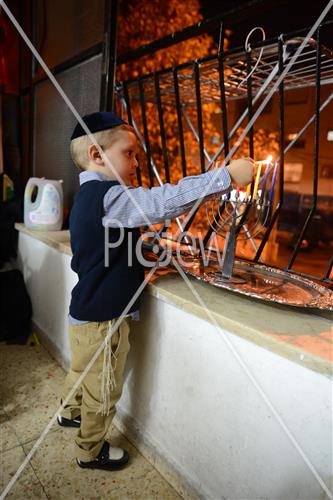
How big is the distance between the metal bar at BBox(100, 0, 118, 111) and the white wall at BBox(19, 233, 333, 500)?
113 cm

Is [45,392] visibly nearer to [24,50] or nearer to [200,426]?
[200,426]

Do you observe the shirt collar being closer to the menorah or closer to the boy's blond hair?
the boy's blond hair

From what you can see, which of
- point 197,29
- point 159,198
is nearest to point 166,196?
point 159,198

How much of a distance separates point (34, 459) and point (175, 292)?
2.86 feet

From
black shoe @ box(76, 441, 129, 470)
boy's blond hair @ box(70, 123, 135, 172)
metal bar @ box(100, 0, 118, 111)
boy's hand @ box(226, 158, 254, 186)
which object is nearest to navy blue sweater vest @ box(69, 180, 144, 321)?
boy's blond hair @ box(70, 123, 135, 172)

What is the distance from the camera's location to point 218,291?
1.22m

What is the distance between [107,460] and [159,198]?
1.01 metres

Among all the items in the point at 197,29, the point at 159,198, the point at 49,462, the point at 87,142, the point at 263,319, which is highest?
the point at 197,29

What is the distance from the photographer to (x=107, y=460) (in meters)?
1.34

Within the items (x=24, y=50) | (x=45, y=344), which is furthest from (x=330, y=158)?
(x=45, y=344)

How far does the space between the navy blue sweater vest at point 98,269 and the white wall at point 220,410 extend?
0.56 ft

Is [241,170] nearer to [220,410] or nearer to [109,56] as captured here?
[220,410]

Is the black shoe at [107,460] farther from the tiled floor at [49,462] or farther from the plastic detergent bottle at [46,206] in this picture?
the plastic detergent bottle at [46,206]

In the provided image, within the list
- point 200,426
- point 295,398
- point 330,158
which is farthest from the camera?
point 330,158
